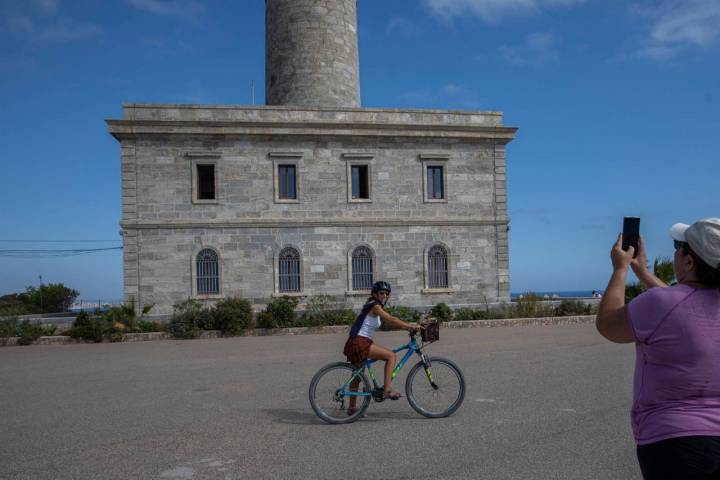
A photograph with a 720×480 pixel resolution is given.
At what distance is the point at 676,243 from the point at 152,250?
69.4 feet

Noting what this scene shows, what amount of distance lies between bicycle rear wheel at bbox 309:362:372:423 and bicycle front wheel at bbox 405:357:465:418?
517 millimetres

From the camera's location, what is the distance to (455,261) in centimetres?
2388

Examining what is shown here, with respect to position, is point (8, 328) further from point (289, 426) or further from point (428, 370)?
point (428, 370)

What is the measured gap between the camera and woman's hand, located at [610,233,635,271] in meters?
3.04

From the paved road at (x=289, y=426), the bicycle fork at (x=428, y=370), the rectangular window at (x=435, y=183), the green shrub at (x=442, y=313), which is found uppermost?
the rectangular window at (x=435, y=183)

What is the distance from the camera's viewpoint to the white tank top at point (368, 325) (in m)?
7.27

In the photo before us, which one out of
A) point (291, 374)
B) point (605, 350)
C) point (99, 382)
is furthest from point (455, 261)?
point (99, 382)

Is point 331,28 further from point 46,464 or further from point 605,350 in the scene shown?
point 46,464

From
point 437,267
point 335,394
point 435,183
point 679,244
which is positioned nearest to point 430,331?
point 335,394

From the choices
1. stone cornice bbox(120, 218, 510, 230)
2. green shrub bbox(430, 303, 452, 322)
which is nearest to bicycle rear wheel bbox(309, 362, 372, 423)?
green shrub bbox(430, 303, 452, 322)

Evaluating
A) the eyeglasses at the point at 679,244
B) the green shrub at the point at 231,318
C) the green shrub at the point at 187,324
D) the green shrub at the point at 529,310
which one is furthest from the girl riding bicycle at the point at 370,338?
the green shrub at the point at 529,310

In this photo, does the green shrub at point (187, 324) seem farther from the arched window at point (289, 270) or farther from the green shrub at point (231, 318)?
the arched window at point (289, 270)

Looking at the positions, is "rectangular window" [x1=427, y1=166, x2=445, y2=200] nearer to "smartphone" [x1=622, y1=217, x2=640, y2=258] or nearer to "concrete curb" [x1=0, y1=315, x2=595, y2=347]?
"concrete curb" [x1=0, y1=315, x2=595, y2=347]

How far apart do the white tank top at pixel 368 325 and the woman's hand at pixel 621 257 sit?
4.37 m
